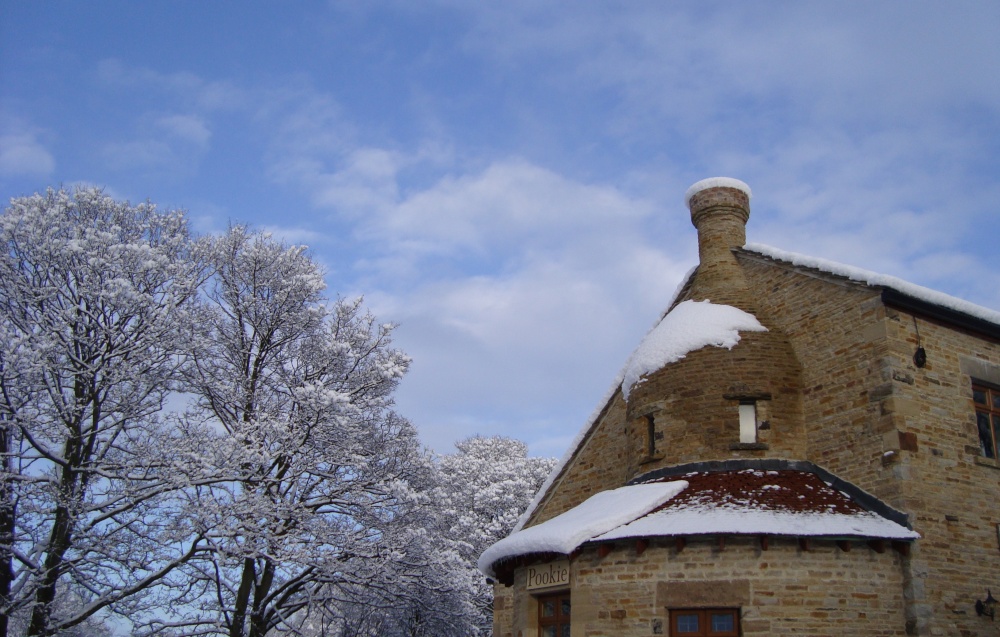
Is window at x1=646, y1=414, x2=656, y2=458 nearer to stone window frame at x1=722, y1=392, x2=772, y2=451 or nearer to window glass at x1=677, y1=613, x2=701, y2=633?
stone window frame at x1=722, y1=392, x2=772, y2=451

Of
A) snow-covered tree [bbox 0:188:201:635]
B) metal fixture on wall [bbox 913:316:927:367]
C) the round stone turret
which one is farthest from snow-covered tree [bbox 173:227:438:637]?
metal fixture on wall [bbox 913:316:927:367]

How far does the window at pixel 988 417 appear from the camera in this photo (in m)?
13.6

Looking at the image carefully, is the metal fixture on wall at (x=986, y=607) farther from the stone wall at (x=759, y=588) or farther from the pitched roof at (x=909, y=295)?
the pitched roof at (x=909, y=295)

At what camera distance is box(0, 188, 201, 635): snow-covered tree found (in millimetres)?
12750

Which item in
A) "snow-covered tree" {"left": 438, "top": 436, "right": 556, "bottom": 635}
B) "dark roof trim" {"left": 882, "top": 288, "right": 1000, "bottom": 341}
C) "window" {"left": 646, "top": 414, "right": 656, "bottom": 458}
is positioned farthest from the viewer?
"snow-covered tree" {"left": 438, "top": 436, "right": 556, "bottom": 635}

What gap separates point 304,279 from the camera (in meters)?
17.0

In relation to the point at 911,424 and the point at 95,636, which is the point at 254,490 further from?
the point at 95,636

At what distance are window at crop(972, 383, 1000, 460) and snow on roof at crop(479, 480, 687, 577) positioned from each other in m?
5.26

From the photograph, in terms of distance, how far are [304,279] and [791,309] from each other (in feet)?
32.4

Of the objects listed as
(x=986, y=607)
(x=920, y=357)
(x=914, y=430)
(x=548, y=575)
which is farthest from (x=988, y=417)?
(x=548, y=575)

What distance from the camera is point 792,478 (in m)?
13.1

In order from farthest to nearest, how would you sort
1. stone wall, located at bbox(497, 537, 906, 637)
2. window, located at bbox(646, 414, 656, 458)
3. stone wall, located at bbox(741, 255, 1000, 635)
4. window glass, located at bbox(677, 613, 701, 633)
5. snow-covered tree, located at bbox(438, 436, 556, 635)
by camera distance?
snow-covered tree, located at bbox(438, 436, 556, 635) < window, located at bbox(646, 414, 656, 458) < stone wall, located at bbox(741, 255, 1000, 635) < window glass, located at bbox(677, 613, 701, 633) < stone wall, located at bbox(497, 537, 906, 637)

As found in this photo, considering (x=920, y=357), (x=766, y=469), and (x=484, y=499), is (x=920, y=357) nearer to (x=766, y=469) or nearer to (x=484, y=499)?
(x=766, y=469)

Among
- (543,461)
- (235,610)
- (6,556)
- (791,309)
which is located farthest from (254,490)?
(543,461)
